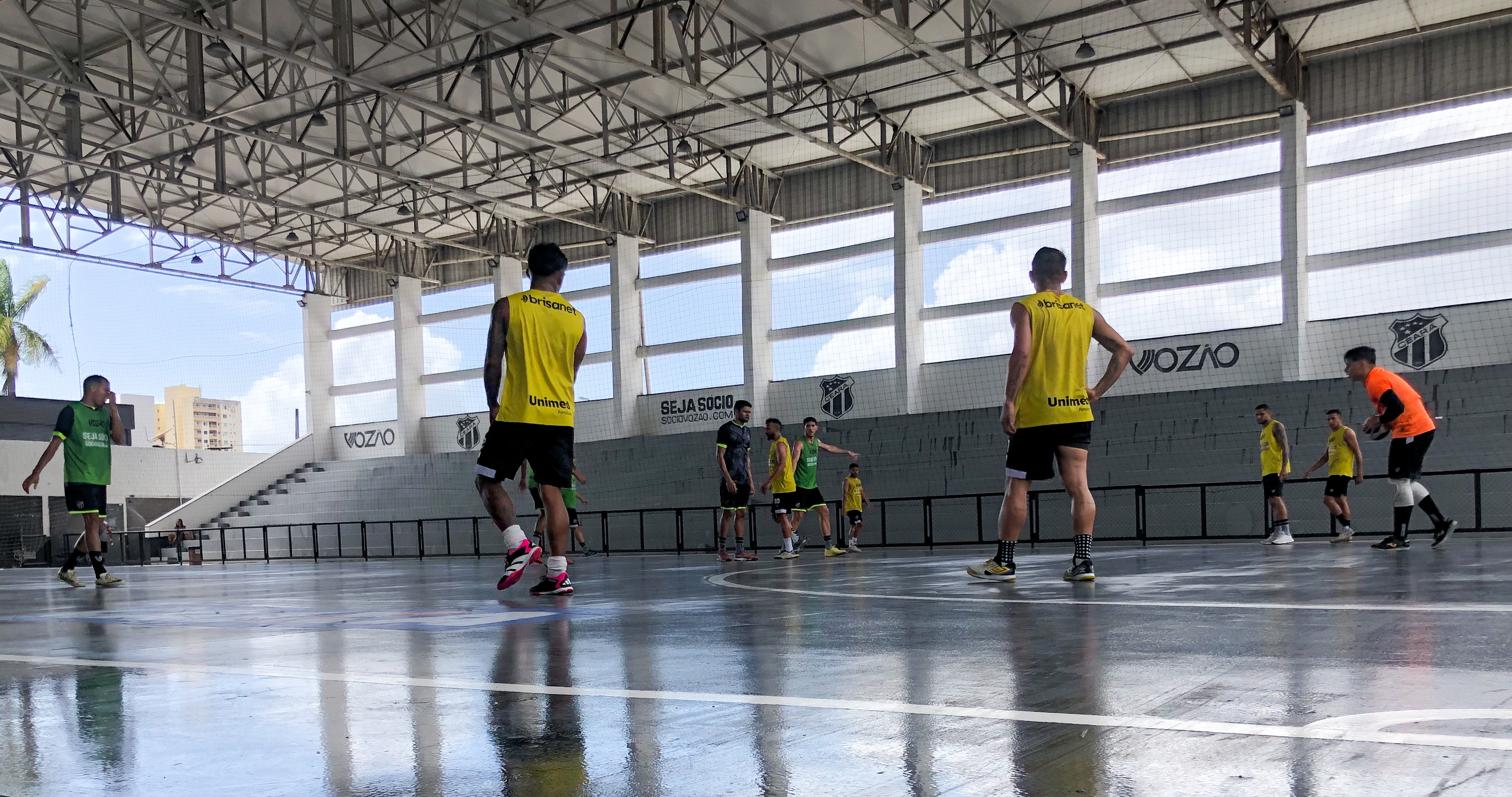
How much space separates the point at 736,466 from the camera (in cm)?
1452

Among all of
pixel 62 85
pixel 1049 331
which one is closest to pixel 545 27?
pixel 62 85

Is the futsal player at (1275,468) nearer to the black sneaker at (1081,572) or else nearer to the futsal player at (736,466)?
the futsal player at (736,466)

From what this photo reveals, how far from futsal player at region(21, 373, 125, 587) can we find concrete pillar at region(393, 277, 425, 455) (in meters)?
26.7

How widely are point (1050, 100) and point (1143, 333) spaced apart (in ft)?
18.1

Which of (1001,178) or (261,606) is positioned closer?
(261,606)

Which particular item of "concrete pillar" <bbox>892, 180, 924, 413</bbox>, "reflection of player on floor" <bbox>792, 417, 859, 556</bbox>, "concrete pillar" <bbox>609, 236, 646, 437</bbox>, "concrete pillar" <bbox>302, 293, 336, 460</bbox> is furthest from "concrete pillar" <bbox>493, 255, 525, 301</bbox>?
"reflection of player on floor" <bbox>792, 417, 859, 556</bbox>

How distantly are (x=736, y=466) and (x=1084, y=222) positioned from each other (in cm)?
1513

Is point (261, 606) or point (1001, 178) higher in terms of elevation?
point (1001, 178)

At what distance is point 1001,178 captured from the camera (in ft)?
94.8

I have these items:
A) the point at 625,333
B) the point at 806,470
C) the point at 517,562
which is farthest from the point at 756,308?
the point at 517,562

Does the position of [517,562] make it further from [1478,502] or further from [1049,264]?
[1478,502]

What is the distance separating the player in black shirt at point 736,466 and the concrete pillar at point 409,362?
2493cm

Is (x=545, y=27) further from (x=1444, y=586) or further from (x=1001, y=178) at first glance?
(x=1444, y=586)

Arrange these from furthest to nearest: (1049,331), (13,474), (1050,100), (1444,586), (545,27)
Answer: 1. (13,474)
2. (1050,100)
3. (545,27)
4. (1049,331)
5. (1444,586)
